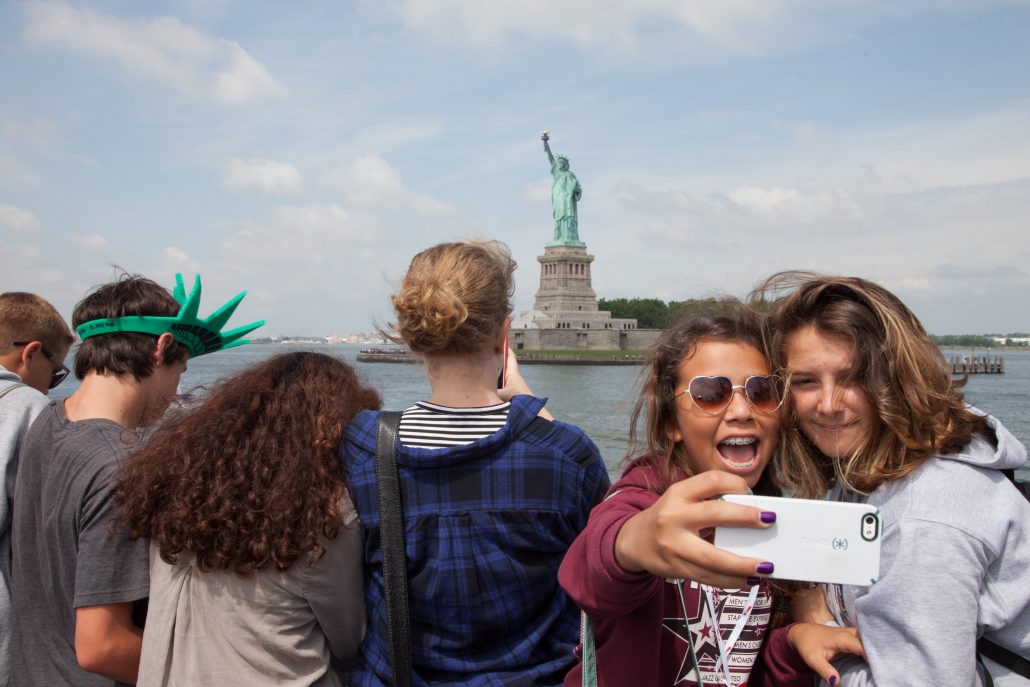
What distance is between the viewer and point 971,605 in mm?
1341

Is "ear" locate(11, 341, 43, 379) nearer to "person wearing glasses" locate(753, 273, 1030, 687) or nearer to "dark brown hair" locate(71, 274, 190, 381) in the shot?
"dark brown hair" locate(71, 274, 190, 381)

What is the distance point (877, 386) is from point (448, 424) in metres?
1.05

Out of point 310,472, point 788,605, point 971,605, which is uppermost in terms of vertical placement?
point 310,472

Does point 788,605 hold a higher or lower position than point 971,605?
lower

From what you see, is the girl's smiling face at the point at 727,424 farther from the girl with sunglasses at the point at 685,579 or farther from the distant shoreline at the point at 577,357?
the distant shoreline at the point at 577,357

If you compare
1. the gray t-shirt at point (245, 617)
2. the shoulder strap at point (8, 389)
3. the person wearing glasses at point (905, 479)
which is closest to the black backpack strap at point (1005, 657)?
the person wearing glasses at point (905, 479)

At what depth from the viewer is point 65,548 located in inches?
89.0

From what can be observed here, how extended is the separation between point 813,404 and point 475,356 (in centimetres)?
90

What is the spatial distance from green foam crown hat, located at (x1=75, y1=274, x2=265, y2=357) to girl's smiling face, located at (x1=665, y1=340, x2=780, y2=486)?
5.79ft

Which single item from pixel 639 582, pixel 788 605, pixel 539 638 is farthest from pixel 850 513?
pixel 539 638

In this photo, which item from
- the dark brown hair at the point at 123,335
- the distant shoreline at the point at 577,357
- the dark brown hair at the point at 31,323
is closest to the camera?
the dark brown hair at the point at 123,335

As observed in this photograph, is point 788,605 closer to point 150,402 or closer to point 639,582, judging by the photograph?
Answer: point 639,582

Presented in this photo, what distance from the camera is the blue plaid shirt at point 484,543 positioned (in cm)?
195

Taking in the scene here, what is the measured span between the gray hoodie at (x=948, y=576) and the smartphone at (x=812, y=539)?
30cm
